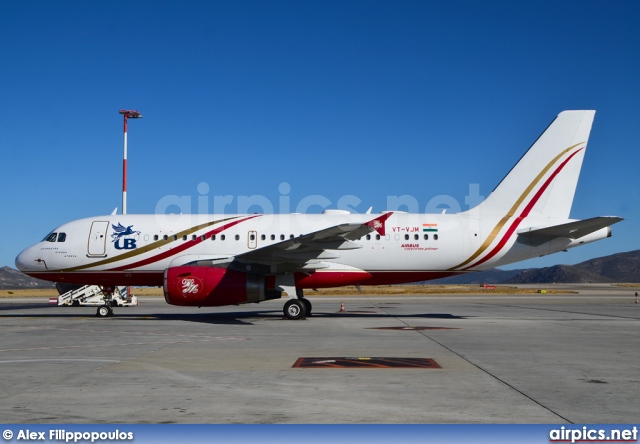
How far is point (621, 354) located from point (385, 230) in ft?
41.5

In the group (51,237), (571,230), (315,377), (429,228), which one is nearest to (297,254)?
(429,228)

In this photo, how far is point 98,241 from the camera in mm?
25750

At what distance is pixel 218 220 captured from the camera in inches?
1016

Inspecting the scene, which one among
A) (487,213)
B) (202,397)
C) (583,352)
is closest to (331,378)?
(202,397)

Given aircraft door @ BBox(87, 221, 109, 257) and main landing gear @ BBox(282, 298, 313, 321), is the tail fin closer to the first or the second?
main landing gear @ BBox(282, 298, 313, 321)

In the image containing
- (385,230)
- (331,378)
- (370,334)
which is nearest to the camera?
(331,378)

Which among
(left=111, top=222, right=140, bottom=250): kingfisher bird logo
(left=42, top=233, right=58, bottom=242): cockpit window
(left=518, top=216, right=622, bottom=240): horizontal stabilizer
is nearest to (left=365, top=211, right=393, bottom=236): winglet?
(left=518, top=216, right=622, bottom=240): horizontal stabilizer

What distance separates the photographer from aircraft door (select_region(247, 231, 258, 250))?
83.4 ft

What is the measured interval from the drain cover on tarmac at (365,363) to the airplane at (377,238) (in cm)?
1158

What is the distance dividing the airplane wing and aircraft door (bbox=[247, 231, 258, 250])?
67.3 inches

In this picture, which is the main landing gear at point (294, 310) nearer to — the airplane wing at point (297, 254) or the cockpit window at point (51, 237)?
the airplane wing at point (297, 254)

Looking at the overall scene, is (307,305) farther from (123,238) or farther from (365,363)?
(365,363)

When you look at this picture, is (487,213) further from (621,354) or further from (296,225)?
(621,354)

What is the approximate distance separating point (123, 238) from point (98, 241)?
3.43 feet
